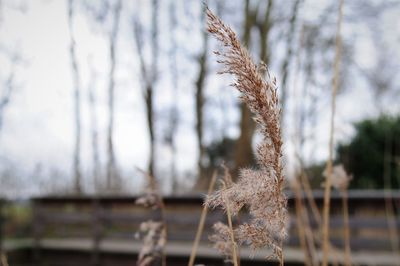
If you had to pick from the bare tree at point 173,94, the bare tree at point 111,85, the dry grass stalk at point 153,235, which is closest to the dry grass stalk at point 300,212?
the dry grass stalk at point 153,235

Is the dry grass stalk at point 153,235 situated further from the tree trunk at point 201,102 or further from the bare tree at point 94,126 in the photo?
the tree trunk at point 201,102

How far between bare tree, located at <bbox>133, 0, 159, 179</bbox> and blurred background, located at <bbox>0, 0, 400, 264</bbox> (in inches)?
0.9

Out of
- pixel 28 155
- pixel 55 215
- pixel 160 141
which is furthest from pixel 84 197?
pixel 160 141

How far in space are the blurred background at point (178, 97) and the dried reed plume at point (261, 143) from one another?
716 centimetres

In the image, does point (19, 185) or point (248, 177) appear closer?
point (248, 177)

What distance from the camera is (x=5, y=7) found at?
259cm

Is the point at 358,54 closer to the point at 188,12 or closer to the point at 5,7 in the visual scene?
the point at 188,12

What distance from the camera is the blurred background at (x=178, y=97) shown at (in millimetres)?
8750

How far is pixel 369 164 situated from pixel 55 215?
251 inches

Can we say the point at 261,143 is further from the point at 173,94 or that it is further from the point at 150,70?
the point at 173,94

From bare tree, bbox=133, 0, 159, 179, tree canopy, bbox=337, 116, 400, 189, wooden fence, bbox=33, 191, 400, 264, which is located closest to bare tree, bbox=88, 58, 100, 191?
bare tree, bbox=133, 0, 159, 179

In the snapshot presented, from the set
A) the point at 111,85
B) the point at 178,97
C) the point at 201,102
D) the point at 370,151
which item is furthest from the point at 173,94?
the point at 370,151

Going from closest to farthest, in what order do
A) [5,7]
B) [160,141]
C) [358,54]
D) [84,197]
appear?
[5,7]
[84,197]
[358,54]
[160,141]

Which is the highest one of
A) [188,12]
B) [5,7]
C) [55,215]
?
[188,12]
